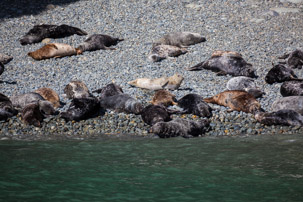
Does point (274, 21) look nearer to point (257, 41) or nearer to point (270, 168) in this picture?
point (257, 41)

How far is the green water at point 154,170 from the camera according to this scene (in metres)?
4.52

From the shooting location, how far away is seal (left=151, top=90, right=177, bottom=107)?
8938mm

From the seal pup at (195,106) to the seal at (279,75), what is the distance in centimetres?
284

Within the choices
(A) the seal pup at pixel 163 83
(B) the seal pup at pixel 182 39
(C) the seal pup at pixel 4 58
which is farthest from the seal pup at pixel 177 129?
(C) the seal pup at pixel 4 58

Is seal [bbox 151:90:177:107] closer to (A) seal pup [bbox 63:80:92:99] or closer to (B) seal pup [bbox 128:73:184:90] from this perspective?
(B) seal pup [bbox 128:73:184:90]

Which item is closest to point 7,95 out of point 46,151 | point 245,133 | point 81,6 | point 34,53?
point 34,53

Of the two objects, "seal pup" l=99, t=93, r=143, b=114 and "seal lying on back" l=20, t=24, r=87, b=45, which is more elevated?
"seal lying on back" l=20, t=24, r=87, b=45

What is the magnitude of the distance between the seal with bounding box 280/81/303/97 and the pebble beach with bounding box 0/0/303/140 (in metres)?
0.23

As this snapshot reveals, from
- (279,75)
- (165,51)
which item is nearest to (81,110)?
(165,51)

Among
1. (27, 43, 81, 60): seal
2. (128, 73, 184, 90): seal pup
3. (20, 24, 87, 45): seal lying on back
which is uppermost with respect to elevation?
(20, 24, 87, 45): seal lying on back

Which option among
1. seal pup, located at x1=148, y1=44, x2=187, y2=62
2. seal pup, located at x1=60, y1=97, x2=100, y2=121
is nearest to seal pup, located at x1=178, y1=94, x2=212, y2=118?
seal pup, located at x1=60, y1=97, x2=100, y2=121

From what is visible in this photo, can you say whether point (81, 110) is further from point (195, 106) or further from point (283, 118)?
point (283, 118)

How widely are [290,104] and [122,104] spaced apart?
148 inches

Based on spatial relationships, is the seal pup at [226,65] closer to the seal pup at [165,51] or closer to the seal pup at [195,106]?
the seal pup at [165,51]
